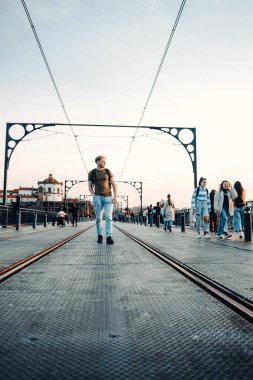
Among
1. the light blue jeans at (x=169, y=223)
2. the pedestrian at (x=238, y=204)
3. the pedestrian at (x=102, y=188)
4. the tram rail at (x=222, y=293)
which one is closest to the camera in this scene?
the tram rail at (x=222, y=293)

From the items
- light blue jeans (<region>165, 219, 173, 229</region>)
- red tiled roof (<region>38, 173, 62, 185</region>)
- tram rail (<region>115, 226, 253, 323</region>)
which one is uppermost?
red tiled roof (<region>38, 173, 62, 185</region>)

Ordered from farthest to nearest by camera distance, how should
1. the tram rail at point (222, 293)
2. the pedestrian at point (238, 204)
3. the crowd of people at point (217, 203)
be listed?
1. the pedestrian at point (238, 204)
2. the crowd of people at point (217, 203)
3. the tram rail at point (222, 293)

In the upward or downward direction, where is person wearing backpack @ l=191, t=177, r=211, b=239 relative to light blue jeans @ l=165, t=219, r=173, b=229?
upward

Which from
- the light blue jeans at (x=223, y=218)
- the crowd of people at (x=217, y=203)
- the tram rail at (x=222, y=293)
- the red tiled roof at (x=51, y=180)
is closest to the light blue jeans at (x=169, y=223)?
the crowd of people at (x=217, y=203)

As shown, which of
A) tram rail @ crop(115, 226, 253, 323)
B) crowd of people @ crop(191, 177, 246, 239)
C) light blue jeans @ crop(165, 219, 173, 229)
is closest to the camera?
tram rail @ crop(115, 226, 253, 323)

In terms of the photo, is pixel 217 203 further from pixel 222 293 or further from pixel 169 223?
pixel 222 293

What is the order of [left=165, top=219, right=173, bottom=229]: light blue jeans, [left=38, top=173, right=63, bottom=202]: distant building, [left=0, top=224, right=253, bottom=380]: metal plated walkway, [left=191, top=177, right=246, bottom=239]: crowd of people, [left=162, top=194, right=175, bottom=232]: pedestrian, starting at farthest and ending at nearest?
[left=38, top=173, right=63, bottom=202]: distant building → [left=162, top=194, right=175, bottom=232]: pedestrian → [left=165, top=219, right=173, bottom=229]: light blue jeans → [left=191, top=177, right=246, bottom=239]: crowd of people → [left=0, top=224, right=253, bottom=380]: metal plated walkway

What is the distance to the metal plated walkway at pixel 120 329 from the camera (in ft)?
4.85

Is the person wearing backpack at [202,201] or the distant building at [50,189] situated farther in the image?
the distant building at [50,189]

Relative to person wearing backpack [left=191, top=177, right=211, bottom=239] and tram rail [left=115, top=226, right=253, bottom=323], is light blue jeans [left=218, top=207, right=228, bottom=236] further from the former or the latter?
tram rail [left=115, top=226, right=253, bottom=323]

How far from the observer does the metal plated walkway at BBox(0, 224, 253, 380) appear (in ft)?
4.85

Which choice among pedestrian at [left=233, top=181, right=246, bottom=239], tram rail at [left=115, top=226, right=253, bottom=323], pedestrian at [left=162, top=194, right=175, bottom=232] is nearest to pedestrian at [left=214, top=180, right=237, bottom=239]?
pedestrian at [left=233, top=181, right=246, bottom=239]

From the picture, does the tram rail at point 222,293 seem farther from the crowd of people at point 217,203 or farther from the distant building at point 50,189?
the distant building at point 50,189

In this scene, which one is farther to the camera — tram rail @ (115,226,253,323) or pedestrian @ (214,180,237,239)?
pedestrian @ (214,180,237,239)
